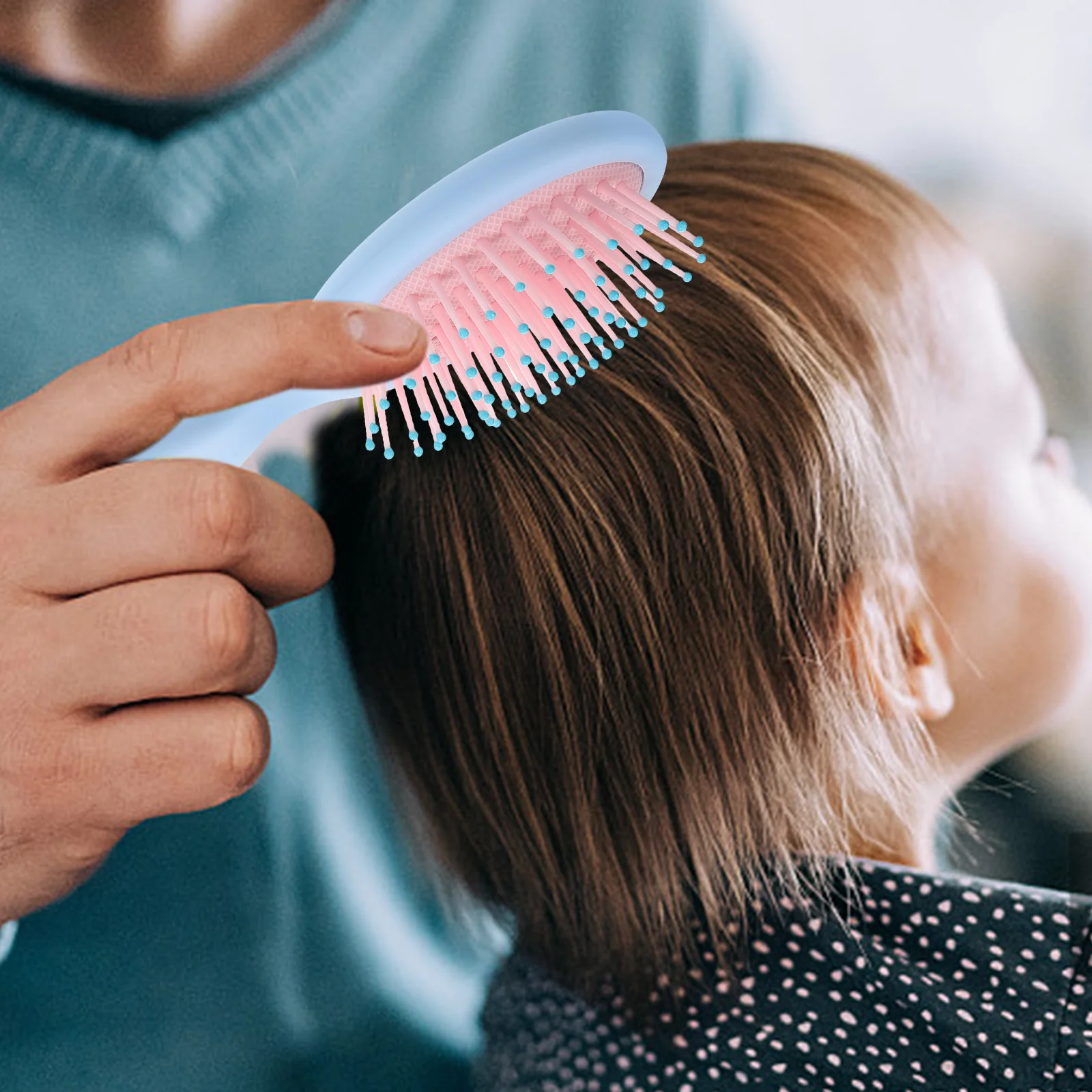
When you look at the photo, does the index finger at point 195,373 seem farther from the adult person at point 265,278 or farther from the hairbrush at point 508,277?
the adult person at point 265,278

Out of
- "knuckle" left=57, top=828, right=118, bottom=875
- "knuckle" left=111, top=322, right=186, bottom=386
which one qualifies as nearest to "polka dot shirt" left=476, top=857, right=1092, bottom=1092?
"knuckle" left=57, top=828, right=118, bottom=875

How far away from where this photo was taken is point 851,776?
0.56 metres

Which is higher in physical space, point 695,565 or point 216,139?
point 216,139

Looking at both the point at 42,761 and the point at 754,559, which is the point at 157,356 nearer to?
the point at 42,761

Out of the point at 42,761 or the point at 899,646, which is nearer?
the point at 42,761

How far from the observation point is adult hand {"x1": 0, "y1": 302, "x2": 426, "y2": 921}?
0.40 metres

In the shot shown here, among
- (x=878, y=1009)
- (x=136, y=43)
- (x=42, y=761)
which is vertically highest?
(x=136, y=43)

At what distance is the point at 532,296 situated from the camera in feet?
1.62

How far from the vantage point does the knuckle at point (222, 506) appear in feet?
1.32

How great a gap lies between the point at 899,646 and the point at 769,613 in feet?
0.21

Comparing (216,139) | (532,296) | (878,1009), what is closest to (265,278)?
(216,139)

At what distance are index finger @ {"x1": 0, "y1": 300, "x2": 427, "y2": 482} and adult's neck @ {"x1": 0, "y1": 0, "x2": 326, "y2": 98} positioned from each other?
22 cm

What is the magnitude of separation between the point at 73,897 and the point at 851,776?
1.25 ft

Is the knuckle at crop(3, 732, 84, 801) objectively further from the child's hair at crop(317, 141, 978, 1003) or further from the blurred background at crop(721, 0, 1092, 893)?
the blurred background at crop(721, 0, 1092, 893)
